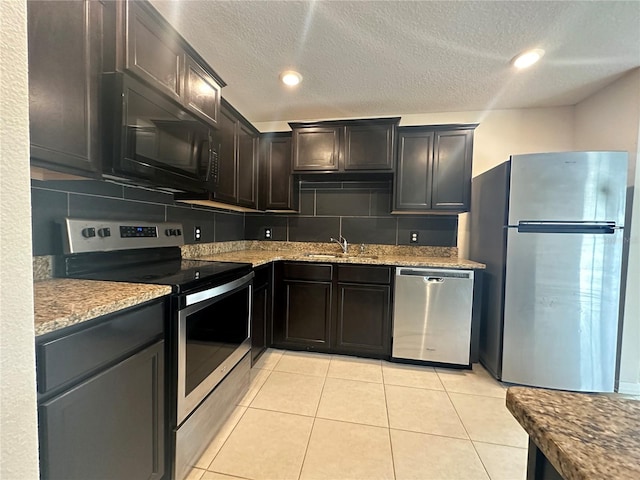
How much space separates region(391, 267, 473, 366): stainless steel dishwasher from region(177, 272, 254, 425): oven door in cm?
135

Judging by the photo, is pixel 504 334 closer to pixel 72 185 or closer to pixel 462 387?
pixel 462 387

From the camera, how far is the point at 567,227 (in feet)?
6.60

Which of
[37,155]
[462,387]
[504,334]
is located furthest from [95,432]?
[504,334]

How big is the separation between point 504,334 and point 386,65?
227 cm

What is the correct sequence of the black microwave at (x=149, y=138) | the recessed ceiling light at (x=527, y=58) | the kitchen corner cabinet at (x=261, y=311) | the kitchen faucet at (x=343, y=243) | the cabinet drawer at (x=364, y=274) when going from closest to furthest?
the black microwave at (x=149, y=138)
the recessed ceiling light at (x=527, y=58)
the kitchen corner cabinet at (x=261, y=311)
the cabinet drawer at (x=364, y=274)
the kitchen faucet at (x=343, y=243)

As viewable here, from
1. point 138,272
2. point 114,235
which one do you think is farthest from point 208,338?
point 114,235

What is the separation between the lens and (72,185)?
1.38 metres

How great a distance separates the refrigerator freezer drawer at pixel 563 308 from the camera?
199cm

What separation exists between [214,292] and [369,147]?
2.01 m

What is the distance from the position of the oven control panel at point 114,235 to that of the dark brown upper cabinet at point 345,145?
1416 millimetres

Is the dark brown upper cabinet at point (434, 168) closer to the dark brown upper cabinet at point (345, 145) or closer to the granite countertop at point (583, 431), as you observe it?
the dark brown upper cabinet at point (345, 145)

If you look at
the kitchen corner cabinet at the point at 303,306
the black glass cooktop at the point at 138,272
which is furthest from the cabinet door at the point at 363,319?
the black glass cooktop at the point at 138,272

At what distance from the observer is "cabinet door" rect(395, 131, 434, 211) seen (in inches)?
105

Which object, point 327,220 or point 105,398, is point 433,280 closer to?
point 327,220
